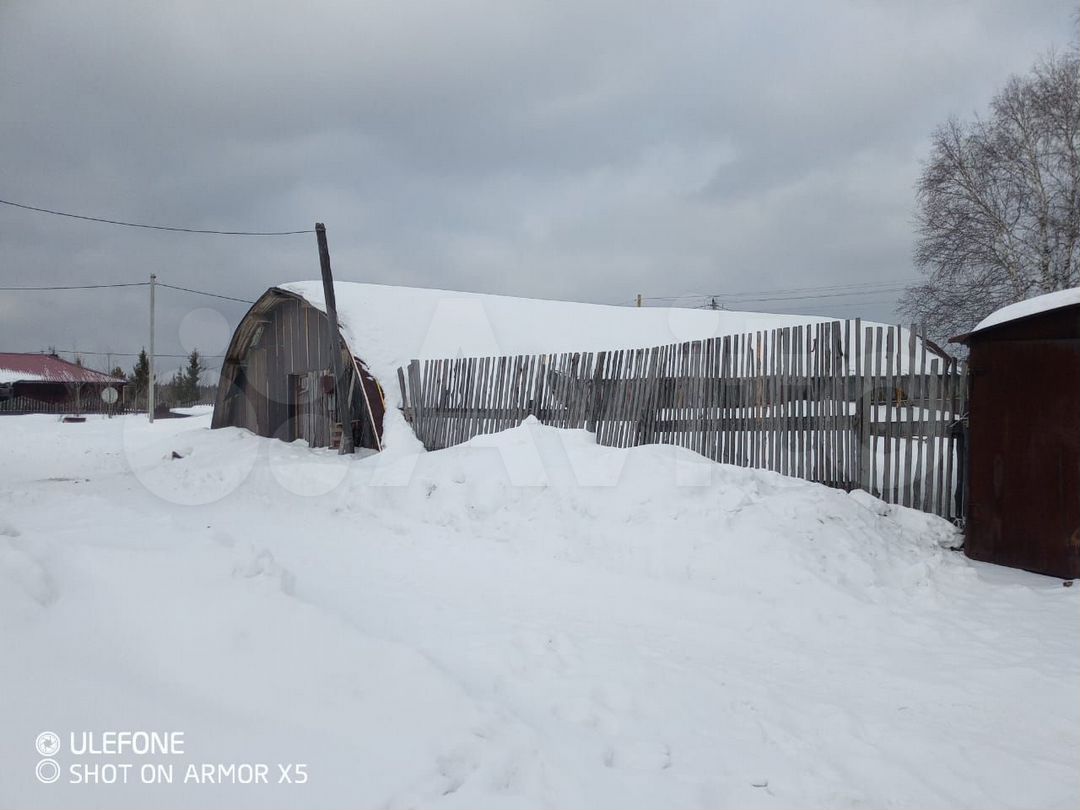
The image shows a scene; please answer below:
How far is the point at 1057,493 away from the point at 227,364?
70.0ft

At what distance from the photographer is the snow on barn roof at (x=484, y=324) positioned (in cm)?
1648

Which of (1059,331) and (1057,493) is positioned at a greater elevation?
(1059,331)

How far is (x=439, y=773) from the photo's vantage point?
279cm

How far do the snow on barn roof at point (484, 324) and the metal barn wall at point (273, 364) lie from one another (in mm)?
785

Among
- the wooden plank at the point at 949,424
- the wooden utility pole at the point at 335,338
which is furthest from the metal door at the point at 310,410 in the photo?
the wooden plank at the point at 949,424

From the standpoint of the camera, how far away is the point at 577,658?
4.22 m

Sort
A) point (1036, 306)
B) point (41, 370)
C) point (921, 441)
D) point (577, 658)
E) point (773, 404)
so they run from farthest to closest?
point (41, 370) < point (773, 404) < point (921, 441) < point (1036, 306) < point (577, 658)

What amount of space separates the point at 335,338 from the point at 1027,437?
41.0 ft

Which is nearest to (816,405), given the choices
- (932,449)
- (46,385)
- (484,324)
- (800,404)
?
(800,404)

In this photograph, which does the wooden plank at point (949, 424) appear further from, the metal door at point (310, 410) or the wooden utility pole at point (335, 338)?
the metal door at point (310, 410)

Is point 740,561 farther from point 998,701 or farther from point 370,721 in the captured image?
point 370,721

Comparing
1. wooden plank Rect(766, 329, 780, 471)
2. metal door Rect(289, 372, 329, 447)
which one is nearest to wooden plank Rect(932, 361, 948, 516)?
wooden plank Rect(766, 329, 780, 471)

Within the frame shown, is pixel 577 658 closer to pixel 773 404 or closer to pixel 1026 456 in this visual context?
pixel 773 404

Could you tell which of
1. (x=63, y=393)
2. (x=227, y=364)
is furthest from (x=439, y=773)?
(x=63, y=393)
